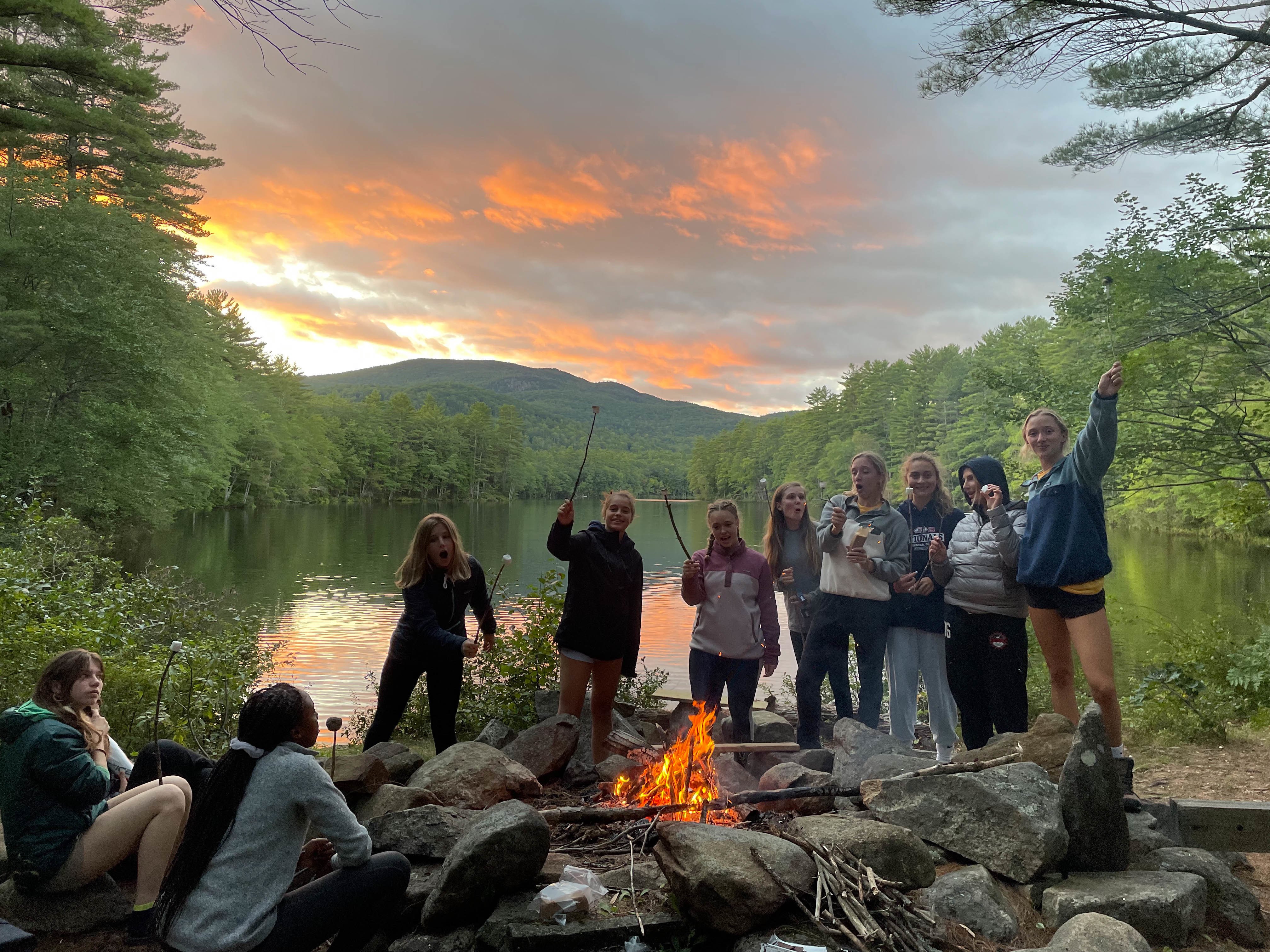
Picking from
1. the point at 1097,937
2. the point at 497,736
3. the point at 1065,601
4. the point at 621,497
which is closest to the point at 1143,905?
the point at 1097,937

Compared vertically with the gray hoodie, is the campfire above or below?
below

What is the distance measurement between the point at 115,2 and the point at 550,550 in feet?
28.4

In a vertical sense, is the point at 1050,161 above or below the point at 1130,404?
above

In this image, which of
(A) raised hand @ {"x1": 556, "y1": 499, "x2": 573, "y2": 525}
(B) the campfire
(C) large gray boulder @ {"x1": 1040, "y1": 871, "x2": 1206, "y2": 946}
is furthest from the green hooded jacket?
(C) large gray boulder @ {"x1": 1040, "y1": 871, "x2": 1206, "y2": 946}

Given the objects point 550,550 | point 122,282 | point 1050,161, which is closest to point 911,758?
point 550,550

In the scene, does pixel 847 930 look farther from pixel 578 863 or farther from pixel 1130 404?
pixel 1130 404

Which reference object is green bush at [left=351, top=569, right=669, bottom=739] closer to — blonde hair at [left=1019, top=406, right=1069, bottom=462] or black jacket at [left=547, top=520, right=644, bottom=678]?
black jacket at [left=547, top=520, right=644, bottom=678]

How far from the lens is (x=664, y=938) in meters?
3.10

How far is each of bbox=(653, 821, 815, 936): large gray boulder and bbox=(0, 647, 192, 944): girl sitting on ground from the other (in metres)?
2.15

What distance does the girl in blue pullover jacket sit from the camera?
166 inches

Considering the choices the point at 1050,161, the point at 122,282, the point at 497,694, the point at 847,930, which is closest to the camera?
the point at 847,930

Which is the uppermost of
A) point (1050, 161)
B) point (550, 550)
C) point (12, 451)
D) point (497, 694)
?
point (1050, 161)

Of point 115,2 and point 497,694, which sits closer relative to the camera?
point 497,694

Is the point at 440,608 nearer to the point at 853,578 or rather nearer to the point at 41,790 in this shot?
the point at 41,790
